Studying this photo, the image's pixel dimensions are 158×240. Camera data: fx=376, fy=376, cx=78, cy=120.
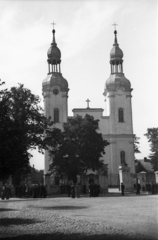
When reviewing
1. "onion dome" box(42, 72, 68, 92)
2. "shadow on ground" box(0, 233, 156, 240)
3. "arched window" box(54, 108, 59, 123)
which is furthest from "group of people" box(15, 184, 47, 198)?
"onion dome" box(42, 72, 68, 92)

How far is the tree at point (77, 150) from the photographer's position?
118ft

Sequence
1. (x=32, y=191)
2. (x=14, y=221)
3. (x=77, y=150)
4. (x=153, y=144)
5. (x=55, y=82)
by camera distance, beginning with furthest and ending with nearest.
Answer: (x=153, y=144) < (x=55, y=82) < (x=77, y=150) < (x=32, y=191) < (x=14, y=221)

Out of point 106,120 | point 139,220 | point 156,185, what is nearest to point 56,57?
point 106,120

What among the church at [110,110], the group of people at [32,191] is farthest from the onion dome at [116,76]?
the group of people at [32,191]

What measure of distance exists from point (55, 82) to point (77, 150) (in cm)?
1849

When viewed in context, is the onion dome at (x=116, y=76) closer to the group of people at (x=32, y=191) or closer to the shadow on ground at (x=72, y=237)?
the group of people at (x=32, y=191)

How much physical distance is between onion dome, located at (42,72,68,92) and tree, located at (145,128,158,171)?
14.4 m

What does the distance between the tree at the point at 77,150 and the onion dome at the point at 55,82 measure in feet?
52.6

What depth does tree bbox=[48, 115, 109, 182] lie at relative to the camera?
36.0 meters

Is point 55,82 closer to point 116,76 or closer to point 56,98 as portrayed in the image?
point 56,98

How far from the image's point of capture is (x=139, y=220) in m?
12.1

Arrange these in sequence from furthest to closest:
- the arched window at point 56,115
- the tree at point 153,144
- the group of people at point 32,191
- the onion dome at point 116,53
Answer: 1. the onion dome at point 116,53
2. the arched window at point 56,115
3. the tree at point 153,144
4. the group of people at point 32,191

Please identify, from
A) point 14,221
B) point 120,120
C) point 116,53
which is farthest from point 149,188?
point 116,53

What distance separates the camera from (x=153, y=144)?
54.2 metres
